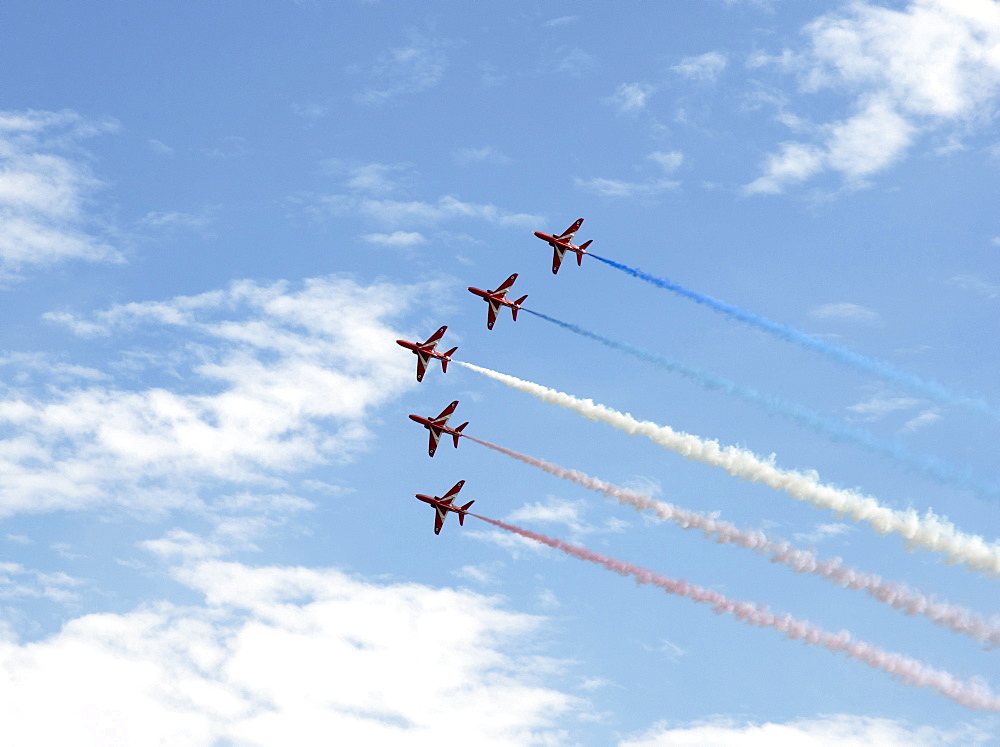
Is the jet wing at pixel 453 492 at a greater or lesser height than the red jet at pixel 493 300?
lesser

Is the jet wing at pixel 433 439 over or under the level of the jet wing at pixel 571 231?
under

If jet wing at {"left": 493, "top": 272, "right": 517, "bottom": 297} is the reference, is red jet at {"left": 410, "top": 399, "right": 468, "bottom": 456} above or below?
below

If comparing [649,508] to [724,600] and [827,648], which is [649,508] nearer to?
[724,600]

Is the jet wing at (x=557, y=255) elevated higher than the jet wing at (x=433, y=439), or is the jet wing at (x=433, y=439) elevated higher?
the jet wing at (x=557, y=255)

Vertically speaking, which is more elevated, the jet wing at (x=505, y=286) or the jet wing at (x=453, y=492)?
the jet wing at (x=505, y=286)

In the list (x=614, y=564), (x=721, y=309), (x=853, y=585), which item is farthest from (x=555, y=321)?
(x=853, y=585)

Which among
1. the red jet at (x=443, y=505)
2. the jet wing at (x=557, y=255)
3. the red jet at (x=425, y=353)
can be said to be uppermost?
the jet wing at (x=557, y=255)

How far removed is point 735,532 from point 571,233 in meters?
36.6

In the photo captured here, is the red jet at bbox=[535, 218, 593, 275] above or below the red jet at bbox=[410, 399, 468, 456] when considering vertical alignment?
above

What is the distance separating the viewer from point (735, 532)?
105312 millimetres

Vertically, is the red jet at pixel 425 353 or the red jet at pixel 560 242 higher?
the red jet at pixel 560 242

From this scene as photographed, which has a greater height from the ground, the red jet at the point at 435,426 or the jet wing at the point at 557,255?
the jet wing at the point at 557,255

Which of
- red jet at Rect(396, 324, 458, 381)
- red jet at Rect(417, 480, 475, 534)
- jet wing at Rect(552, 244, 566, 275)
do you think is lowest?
red jet at Rect(417, 480, 475, 534)

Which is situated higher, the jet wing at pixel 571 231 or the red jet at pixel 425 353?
the jet wing at pixel 571 231
